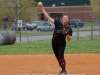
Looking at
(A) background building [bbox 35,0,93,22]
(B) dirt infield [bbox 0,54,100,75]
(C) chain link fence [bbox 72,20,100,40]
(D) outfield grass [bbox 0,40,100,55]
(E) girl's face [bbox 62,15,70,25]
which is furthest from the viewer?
(A) background building [bbox 35,0,93,22]

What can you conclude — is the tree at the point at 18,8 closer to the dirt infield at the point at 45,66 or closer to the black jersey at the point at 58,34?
the dirt infield at the point at 45,66

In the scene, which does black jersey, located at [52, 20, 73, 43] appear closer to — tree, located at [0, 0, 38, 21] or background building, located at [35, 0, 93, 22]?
tree, located at [0, 0, 38, 21]

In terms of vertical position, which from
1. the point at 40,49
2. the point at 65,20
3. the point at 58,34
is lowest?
the point at 40,49

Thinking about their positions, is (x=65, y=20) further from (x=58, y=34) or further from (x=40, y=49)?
(x=40, y=49)

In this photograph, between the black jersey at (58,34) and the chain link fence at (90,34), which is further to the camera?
the chain link fence at (90,34)

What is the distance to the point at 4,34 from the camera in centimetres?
2186

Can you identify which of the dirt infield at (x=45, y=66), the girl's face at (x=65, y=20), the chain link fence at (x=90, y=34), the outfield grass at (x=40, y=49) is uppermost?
the girl's face at (x=65, y=20)

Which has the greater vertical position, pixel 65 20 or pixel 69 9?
pixel 65 20

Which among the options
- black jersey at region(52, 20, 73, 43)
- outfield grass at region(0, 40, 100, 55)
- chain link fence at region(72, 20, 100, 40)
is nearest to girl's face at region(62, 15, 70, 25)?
black jersey at region(52, 20, 73, 43)

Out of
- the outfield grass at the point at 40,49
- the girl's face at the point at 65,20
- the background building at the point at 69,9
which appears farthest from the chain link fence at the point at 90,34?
the background building at the point at 69,9

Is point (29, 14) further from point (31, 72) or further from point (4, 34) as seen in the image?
point (31, 72)

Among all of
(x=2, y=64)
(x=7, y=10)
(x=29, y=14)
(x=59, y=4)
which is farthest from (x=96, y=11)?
(x=2, y=64)

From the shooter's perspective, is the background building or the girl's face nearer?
the girl's face

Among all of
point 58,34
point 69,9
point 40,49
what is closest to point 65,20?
point 58,34
